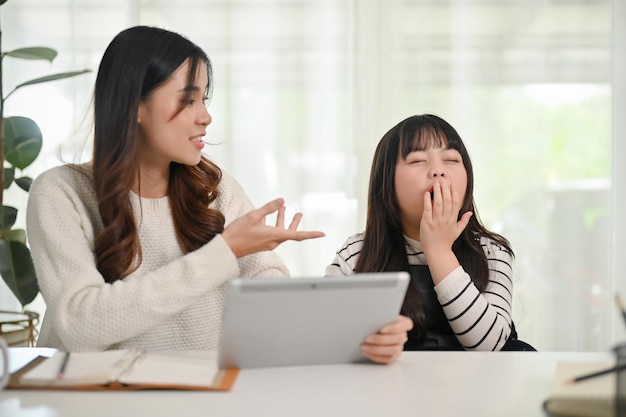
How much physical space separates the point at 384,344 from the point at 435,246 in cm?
49

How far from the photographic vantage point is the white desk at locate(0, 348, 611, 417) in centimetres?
89

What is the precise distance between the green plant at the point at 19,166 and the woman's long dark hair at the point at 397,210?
1116 mm

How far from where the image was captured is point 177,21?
9.68 feet

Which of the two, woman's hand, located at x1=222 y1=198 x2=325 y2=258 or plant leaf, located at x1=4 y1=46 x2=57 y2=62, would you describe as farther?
plant leaf, located at x1=4 y1=46 x2=57 y2=62

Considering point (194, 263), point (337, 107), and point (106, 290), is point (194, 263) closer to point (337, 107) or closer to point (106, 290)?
point (106, 290)

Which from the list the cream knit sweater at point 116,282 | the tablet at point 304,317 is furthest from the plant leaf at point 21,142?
the tablet at point 304,317

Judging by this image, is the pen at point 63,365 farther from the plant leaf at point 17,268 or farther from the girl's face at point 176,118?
the plant leaf at point 17,268

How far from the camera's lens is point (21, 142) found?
8.00 feet

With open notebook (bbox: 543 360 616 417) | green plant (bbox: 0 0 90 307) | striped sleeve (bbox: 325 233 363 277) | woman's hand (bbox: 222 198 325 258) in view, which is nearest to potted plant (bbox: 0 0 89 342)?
green plant (bbox: 0 0 90 307)

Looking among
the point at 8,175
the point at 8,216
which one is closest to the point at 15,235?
the point at 8,216

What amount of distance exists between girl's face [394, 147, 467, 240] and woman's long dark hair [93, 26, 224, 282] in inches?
20.6

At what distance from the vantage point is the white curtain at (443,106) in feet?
9.64

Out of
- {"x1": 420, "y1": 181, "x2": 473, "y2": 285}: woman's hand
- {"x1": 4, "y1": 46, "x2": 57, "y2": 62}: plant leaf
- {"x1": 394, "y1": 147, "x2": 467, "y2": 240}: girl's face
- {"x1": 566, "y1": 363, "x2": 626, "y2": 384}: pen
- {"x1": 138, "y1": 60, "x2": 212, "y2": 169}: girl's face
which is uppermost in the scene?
{"x1": 4, "y1": 46, "x2": 57, "y2": 62}: plant leaf

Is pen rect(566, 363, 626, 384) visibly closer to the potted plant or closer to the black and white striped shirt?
the black and white striped shirt
